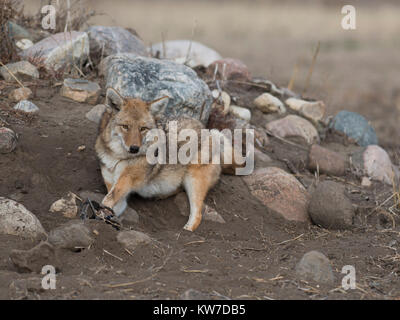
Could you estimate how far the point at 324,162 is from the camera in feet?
30.6

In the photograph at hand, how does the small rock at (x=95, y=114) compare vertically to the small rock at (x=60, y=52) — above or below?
below

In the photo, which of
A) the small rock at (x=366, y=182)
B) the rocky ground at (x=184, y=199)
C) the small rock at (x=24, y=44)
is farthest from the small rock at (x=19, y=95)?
the small rock at (x=366, y=182)

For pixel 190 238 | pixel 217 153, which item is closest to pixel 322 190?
pixel 217 153

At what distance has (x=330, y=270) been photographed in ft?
18.2

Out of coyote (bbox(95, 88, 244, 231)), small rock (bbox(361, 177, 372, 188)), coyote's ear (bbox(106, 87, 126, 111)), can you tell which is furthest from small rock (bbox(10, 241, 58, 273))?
small rock (bbox(361, 177, 372, 188))

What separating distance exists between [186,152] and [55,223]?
2302 mm

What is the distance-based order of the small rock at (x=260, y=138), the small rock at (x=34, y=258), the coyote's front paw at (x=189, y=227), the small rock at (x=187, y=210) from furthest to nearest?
Answer: the small rock at (x=260, y=138), the small rock at (x=187, y=210), the coyote's front paw at (x=189, y=227), the small rock at (x=34, y=258)

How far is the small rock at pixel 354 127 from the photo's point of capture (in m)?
11.0

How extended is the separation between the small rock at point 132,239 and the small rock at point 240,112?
15.1 feet

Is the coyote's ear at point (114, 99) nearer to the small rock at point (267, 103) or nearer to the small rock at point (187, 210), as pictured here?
the small rock at point (187, 210)

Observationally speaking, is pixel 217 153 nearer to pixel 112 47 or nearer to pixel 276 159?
pixel 276 159

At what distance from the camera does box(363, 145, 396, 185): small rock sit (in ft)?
31.4

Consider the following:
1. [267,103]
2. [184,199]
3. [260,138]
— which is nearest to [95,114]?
[184,199]

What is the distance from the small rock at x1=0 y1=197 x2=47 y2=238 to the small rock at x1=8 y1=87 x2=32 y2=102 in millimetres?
3039
